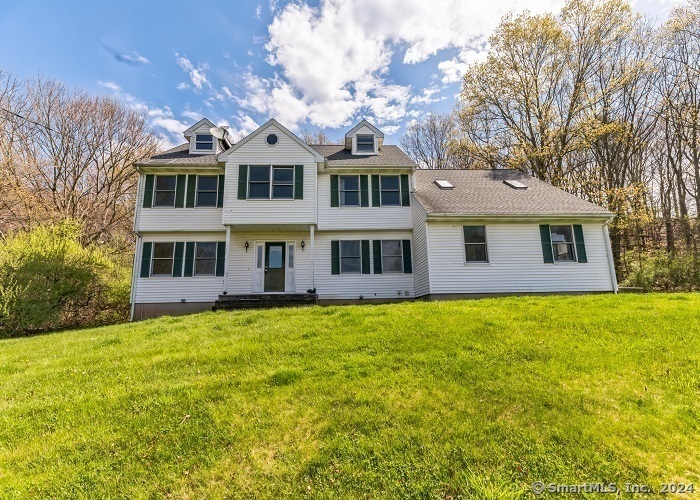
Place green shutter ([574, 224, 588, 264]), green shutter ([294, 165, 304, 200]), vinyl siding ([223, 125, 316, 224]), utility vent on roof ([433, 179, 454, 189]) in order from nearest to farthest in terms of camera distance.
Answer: green shutter ([574, 224, 588, 264]) → vinyl siding ([223, 125, 316, 224]) → green shutter ([294, 165, 304, 200]) → utility vent on roof ([433, 179, 454, 189])

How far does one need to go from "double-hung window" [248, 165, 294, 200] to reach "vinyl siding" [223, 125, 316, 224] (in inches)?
8.6

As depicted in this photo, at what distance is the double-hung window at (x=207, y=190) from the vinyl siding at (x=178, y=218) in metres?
0.28

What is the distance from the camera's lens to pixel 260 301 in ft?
36.2

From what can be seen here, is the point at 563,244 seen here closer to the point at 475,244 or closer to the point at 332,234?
the point at 475,244

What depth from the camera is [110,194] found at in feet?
68.3

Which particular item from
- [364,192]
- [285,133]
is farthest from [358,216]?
[285,133]

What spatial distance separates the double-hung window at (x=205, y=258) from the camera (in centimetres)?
1263

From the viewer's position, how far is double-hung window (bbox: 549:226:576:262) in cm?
1210

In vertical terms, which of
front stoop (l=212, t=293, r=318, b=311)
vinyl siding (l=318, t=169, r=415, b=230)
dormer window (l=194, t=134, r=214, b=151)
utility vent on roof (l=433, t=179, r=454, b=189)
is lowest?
front stoop (l=212, t=293, r=318, b=311)

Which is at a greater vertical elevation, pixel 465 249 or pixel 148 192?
pixel 148 192

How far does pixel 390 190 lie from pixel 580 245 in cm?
746

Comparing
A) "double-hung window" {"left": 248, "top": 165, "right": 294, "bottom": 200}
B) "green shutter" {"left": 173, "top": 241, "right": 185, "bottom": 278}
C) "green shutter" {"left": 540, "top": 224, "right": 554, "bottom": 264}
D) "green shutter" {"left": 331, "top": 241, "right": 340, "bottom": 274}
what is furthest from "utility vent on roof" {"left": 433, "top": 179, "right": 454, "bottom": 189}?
"green shutter" {"left": 173, "top": 241, "right": 185, "bottom": 278}

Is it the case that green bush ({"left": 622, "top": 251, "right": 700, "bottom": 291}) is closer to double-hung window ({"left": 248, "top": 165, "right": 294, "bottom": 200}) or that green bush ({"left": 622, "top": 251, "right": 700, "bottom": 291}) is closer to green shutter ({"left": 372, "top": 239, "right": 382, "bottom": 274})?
green shutter ({"left": 372, "top": 239, "right": 382, "bottom": 274})

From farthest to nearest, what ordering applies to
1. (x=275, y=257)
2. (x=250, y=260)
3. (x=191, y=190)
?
1. (x=275, y=257)
2. (x=191, y=190)
3. (x=250, y=260)
